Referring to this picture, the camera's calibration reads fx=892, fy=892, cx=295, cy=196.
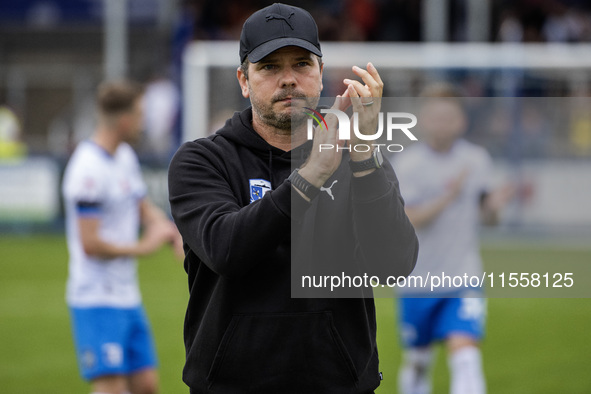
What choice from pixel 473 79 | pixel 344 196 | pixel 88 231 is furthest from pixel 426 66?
pixel 344 196

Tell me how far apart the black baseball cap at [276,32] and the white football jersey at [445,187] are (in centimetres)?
306

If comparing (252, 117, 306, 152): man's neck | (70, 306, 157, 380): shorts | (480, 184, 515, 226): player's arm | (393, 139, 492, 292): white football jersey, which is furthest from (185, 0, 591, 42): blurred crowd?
(252, 117, 306, 152): man's neck

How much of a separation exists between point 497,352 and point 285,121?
6153mm

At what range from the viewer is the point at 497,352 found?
27.8ft

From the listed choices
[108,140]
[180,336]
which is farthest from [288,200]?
[180,336]

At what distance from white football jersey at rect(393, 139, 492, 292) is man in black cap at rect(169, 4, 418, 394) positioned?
9.85 ft

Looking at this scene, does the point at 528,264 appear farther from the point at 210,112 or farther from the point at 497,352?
the point at 210,112

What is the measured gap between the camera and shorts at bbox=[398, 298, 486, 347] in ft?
18.4

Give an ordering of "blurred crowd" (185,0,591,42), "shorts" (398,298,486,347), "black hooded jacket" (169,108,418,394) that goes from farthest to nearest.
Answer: "blurred crowd" (185,0,591,42) → "shorts" (398,298,486,347) → "black hooded jacket" (169,108,418,394)

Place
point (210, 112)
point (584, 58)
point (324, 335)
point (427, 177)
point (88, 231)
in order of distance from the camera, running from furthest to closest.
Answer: point (584, 58) → point (210, 112) → point (427, 177) → point (88, 231) → point (324, 335)

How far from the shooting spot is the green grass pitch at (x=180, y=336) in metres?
7.05

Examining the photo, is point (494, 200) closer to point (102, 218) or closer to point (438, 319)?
point (438, 319)

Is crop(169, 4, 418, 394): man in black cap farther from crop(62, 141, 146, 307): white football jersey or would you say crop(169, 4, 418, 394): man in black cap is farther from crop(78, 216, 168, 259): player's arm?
crop(62, 141, 146, 307): white football jersey

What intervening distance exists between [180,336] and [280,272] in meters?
6.35
